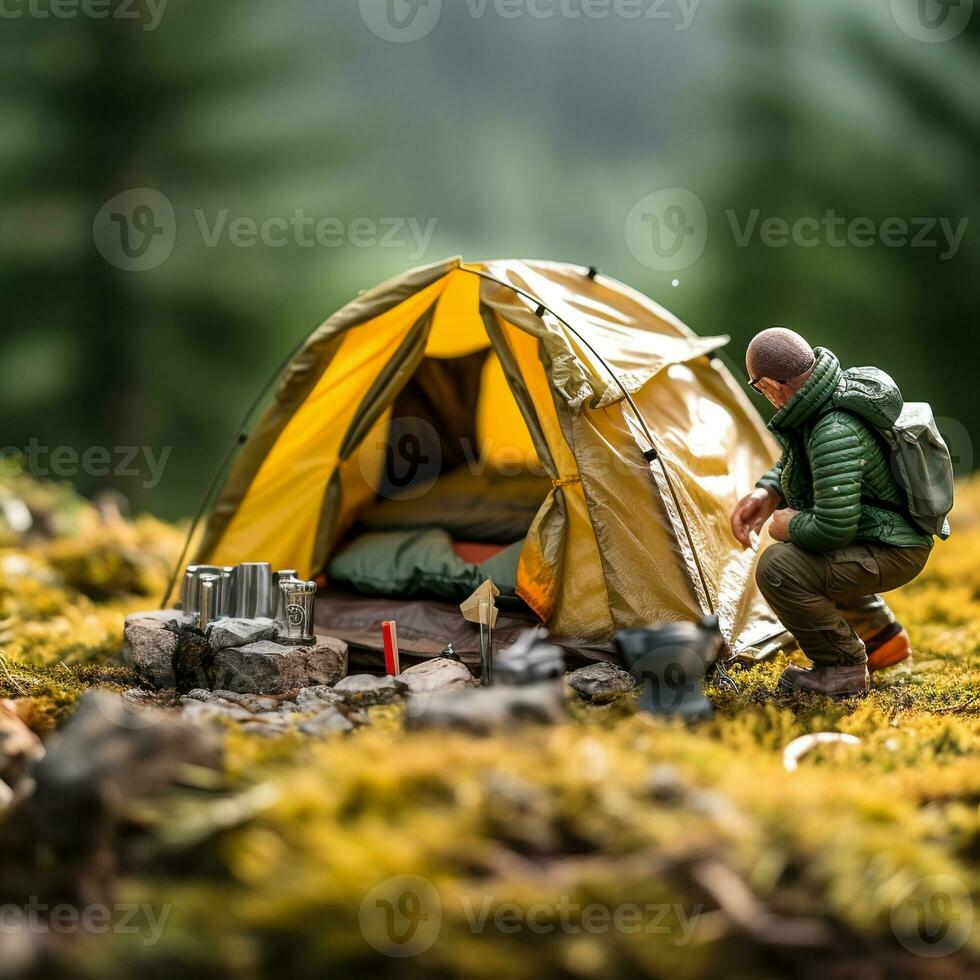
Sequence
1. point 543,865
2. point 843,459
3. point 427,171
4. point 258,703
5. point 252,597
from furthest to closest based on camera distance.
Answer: point 427,171
point 252,597
point 258,703
point 843,459
point 543,865

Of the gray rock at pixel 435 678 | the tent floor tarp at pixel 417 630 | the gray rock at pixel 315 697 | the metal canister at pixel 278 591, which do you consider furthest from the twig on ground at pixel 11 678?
the gray rock at pixel 435 678

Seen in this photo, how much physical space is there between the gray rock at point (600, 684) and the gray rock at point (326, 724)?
3.63ft

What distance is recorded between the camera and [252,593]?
5.21 meters

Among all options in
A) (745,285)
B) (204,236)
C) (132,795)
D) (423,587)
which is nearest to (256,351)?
(204,236)

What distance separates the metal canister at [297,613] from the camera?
16.2 feet

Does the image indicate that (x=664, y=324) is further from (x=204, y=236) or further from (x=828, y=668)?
(x=204, y=236)

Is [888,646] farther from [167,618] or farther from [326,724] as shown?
[167,618]

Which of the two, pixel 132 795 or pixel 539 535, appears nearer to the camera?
pixel 132 795

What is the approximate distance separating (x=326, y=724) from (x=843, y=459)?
2.42m

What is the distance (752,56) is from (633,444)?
11729 mm

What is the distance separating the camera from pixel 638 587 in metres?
4.91

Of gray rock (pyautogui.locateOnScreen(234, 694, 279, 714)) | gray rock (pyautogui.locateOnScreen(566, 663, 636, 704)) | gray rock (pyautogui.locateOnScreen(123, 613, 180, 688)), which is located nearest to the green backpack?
gray rock (pyautogui.locateOnScreen(566, 663, 636, 704))

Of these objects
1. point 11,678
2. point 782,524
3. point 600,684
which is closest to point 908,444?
point 782,524

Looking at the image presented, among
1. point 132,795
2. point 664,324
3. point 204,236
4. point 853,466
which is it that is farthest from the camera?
point 204,236
